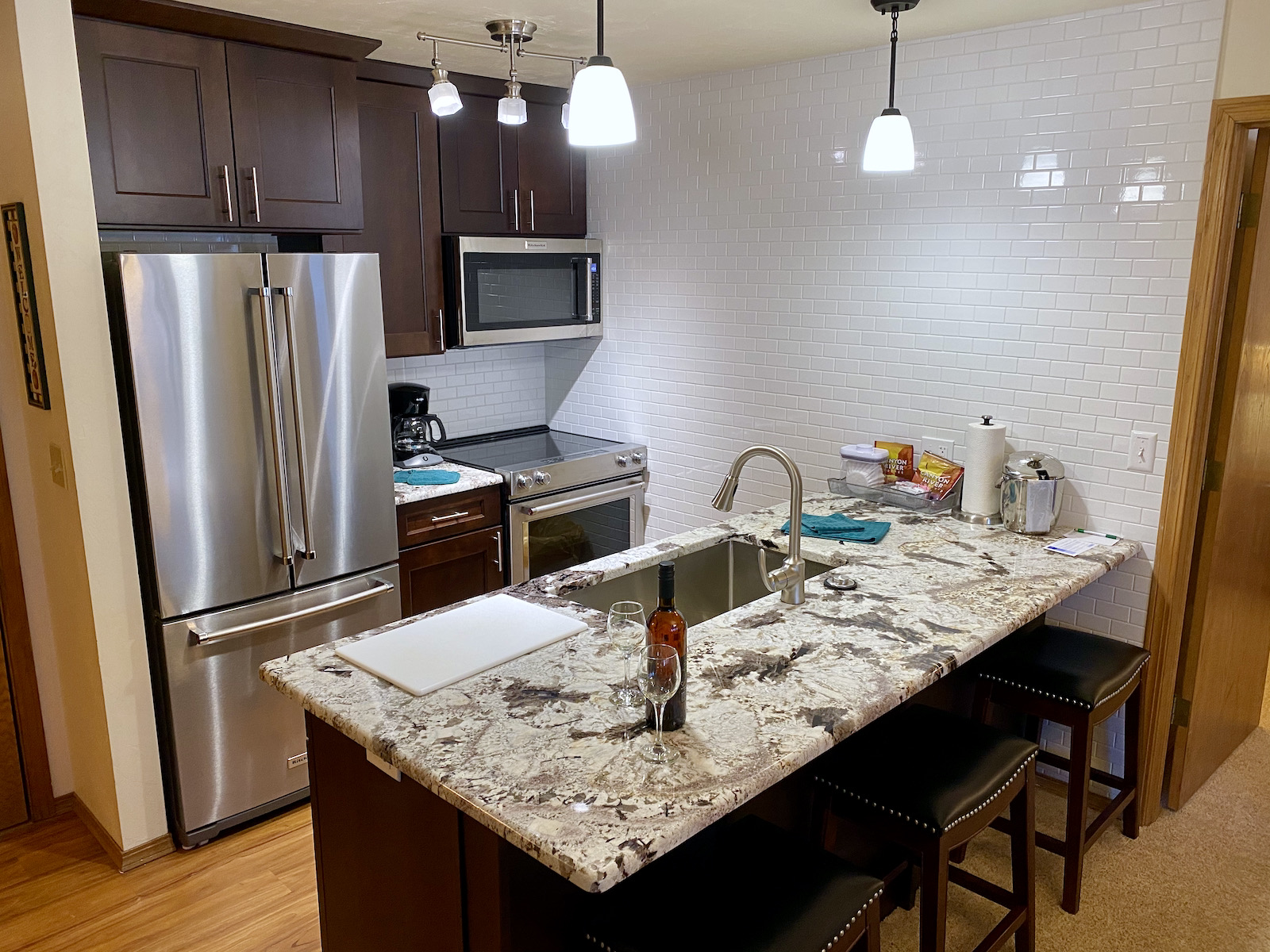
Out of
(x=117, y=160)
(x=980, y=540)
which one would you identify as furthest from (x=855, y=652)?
(x=117, y=160)

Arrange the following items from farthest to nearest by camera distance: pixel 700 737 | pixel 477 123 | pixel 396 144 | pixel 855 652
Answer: pixel 477 123
pixel 396 144
pixel 855 652
pixel 700 737

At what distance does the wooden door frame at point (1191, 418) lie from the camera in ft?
8.37

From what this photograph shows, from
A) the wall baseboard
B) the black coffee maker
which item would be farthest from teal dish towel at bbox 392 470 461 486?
the wall baseboard

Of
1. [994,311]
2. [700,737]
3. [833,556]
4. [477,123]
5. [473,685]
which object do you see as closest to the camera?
[700,737]

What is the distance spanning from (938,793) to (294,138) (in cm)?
266

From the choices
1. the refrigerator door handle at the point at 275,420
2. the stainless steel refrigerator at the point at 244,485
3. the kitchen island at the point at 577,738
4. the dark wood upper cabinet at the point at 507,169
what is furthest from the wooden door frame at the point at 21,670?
the dark wood upper cabinet at the point at 507,169

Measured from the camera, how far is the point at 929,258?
318 cm

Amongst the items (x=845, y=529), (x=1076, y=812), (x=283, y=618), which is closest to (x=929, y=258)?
(x=845, y=529)

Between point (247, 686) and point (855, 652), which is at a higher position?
point (855, 652)

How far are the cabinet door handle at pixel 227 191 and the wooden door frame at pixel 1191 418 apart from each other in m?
2.83

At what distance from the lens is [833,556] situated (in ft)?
8.85

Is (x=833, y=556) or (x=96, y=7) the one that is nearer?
(x=96, y=7)

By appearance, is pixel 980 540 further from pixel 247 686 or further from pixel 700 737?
pixel 247 686

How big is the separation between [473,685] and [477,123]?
2626 millimetres
